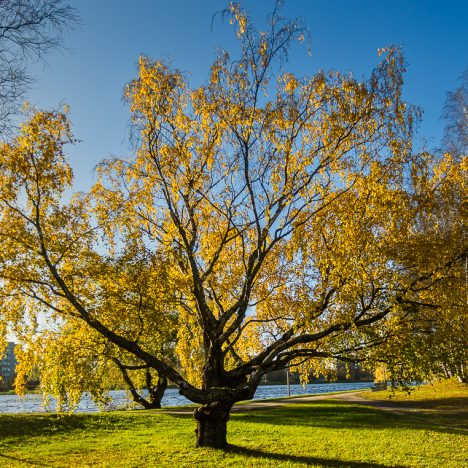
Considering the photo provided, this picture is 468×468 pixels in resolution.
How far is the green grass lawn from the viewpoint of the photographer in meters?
12.9

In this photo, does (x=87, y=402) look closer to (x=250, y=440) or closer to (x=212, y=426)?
(x=250, y=440)

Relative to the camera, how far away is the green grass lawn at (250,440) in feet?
42.2

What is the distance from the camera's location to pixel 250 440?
16.2 m

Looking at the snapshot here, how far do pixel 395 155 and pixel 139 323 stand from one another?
8.62 meters

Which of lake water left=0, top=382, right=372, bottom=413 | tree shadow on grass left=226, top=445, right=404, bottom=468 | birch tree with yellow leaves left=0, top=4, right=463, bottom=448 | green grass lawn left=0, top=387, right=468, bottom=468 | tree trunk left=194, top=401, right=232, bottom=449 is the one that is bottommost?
lake water left=0, top=382, right=372, bottom=413

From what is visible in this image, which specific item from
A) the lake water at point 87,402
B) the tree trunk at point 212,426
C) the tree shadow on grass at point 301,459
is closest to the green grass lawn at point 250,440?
the tree shadow on grass at point 301,459

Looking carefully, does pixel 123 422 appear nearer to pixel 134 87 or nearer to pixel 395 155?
pixel 134 87

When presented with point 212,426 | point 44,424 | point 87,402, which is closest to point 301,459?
point 212,426

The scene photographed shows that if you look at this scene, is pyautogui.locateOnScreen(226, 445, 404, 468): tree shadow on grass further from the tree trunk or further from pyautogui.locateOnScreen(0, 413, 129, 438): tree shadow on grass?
pyautogui.locateOnScreen(0, 413, 129, 438): tree shadow on grass

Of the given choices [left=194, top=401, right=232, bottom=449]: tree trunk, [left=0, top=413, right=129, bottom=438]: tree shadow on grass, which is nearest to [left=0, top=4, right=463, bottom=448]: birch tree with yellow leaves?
[left=194, top=401, right=232, bottom=449]: tree trunk

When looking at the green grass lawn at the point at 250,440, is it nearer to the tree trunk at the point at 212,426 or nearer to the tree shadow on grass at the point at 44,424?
the tree shadow on grass at the point at 44,424

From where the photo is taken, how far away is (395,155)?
12.4 meters

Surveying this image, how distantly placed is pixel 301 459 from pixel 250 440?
3.76 metres

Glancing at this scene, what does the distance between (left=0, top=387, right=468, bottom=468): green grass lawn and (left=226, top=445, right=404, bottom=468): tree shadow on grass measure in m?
0.03
